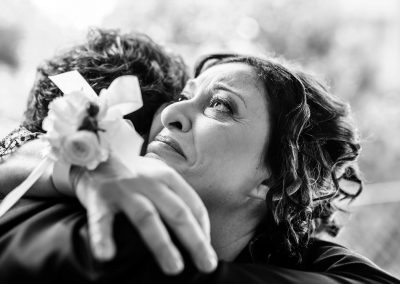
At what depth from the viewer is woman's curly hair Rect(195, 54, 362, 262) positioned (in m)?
1.21

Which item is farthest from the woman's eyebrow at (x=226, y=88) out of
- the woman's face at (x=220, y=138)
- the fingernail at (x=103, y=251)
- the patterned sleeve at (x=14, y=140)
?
the fingernail at (x=103, y=251)

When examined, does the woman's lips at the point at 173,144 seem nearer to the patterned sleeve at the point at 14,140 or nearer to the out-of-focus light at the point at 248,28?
the patterned sleeve at the point at 14,140

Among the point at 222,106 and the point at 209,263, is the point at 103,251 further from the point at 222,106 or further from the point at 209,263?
the point at 222,106

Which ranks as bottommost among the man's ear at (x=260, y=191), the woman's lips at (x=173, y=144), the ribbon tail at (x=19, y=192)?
the man's ear at (x=260, y=191)

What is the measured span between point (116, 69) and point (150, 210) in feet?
2.55

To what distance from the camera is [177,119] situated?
114 cm

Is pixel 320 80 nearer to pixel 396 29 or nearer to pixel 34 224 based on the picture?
pixel 34 224

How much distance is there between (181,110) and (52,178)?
1.22ft

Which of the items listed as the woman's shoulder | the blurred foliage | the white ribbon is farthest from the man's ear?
the blurred foliage

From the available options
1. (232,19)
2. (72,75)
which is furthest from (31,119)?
(232,19)

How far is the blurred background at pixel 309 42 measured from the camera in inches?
129

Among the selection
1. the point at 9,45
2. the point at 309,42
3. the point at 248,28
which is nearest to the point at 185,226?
the point at 9,45

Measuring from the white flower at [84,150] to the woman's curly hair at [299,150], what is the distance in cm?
54

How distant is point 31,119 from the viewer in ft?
4.55
